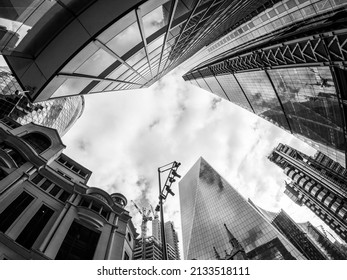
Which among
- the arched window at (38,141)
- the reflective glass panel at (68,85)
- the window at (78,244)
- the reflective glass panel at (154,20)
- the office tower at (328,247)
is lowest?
→ the reflective glass panel at (68,85)

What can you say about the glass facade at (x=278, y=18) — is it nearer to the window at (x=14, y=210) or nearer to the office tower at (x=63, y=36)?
the office tower at (x=63, y=36)

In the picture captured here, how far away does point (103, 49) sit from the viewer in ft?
22.7

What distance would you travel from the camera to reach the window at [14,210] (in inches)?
824

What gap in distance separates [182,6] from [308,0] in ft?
104

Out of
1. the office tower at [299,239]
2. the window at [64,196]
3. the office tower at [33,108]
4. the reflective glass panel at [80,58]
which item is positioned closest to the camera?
the reflective glass panel at [80,58]

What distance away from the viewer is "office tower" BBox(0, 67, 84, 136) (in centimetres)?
4562

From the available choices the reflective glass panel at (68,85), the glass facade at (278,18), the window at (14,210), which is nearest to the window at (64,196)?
the window at (14,210)

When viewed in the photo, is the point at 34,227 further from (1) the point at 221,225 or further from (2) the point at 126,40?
(1) the point at 221,225

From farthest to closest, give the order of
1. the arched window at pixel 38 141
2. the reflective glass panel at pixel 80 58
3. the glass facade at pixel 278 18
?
the arched window at pixel 38 141 → the glass facade at pixel 278 18 → the reflective glass panel at pixel 80 58

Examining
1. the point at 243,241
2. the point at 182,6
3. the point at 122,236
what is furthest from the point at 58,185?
the point at 243,241

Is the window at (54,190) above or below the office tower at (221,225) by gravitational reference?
below

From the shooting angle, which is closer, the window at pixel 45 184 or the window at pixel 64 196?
the window at pixel 45 184

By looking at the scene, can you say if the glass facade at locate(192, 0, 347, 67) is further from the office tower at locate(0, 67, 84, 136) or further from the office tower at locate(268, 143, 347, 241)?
the office tower at locate(268, 143, 347, 241)

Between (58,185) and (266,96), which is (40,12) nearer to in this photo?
(58,185)
